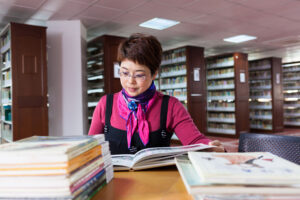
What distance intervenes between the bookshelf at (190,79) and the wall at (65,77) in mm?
2765

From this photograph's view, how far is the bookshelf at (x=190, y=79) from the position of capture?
6484 mm

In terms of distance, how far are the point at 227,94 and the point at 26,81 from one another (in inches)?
221

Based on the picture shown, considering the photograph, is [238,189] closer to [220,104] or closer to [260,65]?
[220,104]

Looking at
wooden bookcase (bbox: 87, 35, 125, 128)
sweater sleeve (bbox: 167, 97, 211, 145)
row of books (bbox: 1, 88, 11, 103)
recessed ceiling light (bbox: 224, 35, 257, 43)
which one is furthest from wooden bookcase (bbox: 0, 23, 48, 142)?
recessed ceiling light (bbox: 224, 35, 257, 43)

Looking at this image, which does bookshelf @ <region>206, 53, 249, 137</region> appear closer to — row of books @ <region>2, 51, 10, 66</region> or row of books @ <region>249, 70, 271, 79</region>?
row of books @ <region>249, 70, 271, 79</region>

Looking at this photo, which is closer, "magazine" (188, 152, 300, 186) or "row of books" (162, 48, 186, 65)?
"magazine" (188, 152, 300, 186)

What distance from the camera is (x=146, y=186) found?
0.75m

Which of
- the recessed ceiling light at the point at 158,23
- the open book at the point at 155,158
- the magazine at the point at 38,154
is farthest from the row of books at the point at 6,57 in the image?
the magazine at the point at 38,154

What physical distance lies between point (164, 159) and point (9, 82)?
14.7ft

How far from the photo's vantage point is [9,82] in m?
4.51

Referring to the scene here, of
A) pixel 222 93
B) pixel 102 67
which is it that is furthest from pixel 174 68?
pixel 102 67

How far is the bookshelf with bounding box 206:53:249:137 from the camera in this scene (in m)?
7.42

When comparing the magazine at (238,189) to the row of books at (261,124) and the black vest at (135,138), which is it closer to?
the black vest at (135,138)

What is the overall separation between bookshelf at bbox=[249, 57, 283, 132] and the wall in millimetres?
6279
